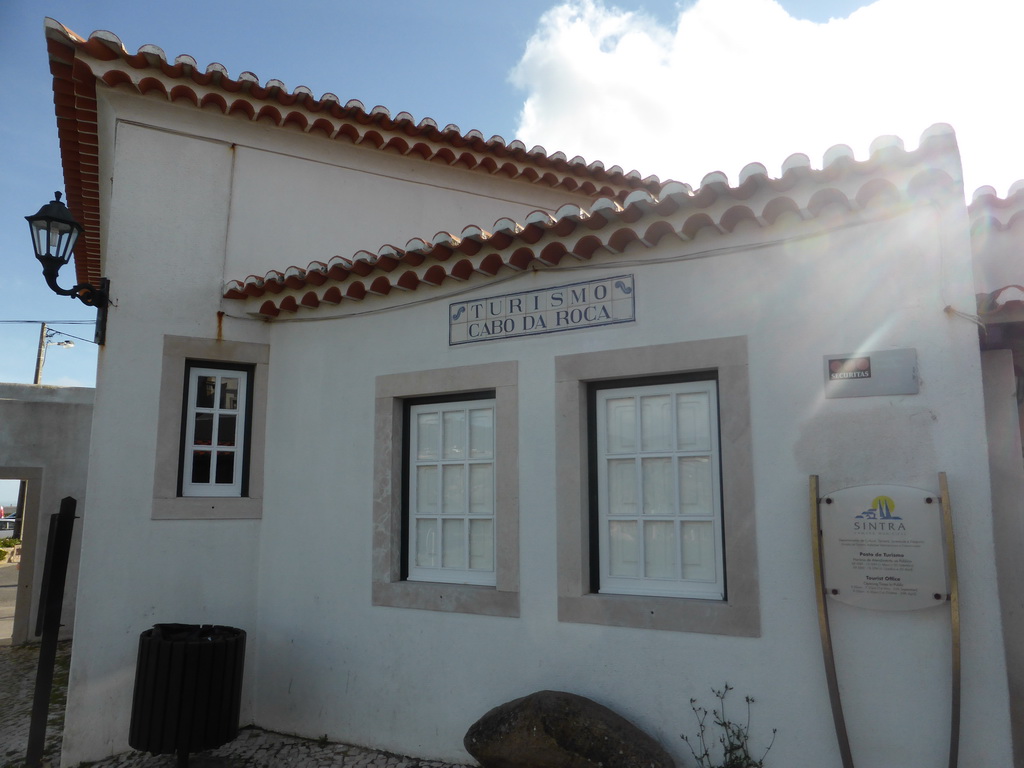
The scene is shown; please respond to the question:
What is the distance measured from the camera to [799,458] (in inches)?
147

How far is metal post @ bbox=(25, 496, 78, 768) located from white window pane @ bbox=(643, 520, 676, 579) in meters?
3.48

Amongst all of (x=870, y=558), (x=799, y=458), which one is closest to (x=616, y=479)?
(x=799, y=458)

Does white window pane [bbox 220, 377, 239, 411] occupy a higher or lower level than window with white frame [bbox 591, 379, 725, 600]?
higher

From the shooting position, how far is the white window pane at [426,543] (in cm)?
498

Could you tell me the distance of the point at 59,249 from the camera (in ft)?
17.4

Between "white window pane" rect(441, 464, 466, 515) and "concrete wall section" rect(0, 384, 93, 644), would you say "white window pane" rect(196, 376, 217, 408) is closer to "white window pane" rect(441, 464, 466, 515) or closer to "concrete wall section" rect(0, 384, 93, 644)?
"white window pane" rect(441, 464, 466, 515)

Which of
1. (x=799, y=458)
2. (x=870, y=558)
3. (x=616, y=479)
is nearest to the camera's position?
(x=870, y=558)

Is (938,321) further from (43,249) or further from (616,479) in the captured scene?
(43,249)

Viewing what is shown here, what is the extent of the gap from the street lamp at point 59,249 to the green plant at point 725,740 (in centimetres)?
462

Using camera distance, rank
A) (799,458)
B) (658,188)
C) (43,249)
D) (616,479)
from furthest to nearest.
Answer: (658,188), (43,249), (616,479), (799,458)

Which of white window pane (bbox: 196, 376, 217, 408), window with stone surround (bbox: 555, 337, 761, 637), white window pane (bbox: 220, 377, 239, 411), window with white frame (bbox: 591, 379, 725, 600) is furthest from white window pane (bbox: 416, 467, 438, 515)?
white window pane (bbox: 196, 376, 217, 408)

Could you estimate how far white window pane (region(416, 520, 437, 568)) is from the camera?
4977 millimetres

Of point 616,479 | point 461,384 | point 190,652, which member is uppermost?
point 461,384

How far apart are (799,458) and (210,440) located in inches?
161
